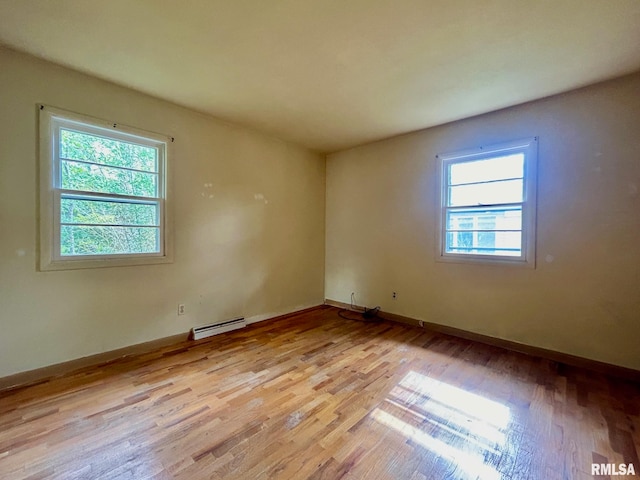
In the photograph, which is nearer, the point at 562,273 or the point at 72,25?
the point at 72,25

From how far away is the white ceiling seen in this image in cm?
172

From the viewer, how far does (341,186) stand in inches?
181

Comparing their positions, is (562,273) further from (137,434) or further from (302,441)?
(137,434)

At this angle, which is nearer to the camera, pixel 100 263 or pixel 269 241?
pixel 100 263

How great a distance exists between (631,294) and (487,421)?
1829 mm

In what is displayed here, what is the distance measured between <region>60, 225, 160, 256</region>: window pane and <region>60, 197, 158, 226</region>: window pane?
65mm

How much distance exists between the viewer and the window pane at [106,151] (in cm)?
246

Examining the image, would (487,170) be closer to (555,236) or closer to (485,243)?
(485,243)

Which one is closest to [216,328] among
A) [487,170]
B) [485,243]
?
[485,243]

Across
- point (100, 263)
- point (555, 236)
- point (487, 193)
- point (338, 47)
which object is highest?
point (338, 47)

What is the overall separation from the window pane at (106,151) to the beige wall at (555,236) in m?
3.00

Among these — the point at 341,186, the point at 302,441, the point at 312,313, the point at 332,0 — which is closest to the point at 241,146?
the point at 341,186

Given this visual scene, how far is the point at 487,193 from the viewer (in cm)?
320

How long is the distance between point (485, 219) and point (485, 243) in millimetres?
277
